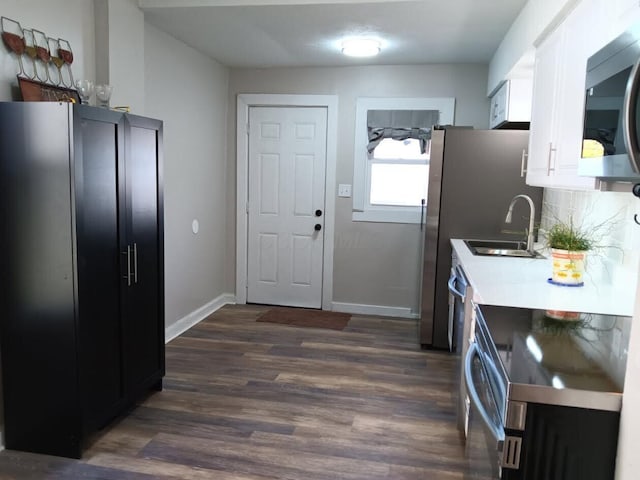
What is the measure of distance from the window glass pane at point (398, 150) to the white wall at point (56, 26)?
8.85 ft

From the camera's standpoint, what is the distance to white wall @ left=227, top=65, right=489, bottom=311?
15.4 feet

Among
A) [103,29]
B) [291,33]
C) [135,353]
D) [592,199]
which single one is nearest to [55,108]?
[103,29]

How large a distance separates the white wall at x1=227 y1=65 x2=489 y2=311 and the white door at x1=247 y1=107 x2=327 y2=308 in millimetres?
191

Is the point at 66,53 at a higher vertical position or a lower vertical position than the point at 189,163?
higher

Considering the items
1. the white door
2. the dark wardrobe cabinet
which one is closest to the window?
the white door

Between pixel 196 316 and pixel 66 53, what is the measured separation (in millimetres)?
2592

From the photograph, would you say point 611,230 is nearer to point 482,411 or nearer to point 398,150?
point 482,411

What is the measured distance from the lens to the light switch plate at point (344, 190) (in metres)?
5.00

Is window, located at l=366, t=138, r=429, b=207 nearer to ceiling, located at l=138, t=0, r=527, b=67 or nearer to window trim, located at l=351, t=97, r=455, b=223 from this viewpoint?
window trim, located at l=351, t=97, r=455, b=223

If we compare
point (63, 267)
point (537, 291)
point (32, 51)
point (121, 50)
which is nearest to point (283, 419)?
point (63, 267)

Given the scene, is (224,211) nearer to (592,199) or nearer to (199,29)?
(199,29)

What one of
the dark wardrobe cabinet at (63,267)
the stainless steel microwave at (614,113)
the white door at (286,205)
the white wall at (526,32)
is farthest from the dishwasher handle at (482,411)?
the white door at (286,205)

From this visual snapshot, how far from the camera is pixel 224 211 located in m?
5.24

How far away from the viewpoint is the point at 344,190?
501 centimetres
